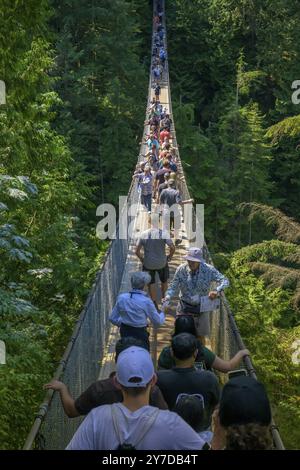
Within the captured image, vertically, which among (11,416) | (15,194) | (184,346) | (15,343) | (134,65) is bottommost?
(11,416)

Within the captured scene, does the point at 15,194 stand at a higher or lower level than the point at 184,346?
higher

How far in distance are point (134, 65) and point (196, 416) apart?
36.0m

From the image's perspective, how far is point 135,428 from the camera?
9.21 feet

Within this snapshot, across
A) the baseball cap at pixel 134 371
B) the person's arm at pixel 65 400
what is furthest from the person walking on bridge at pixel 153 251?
the baseball cap at pixel 134 371

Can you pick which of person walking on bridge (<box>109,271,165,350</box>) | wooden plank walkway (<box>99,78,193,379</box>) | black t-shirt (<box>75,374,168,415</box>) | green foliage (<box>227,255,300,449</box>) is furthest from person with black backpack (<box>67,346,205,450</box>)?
green foliage (<box>227,255,300,449</box>)

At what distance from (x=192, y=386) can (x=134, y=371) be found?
2.64 feet

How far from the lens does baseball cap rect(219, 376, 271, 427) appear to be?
2.59m

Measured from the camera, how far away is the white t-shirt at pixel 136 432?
2748 millimetres

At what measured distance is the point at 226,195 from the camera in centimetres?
3128

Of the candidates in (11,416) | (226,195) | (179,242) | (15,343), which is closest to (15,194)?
(15,343)

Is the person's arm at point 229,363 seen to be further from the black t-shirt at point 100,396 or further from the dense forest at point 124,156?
the dense forest at point 124,156

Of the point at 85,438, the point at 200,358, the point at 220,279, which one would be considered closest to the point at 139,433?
the point at 85,438
